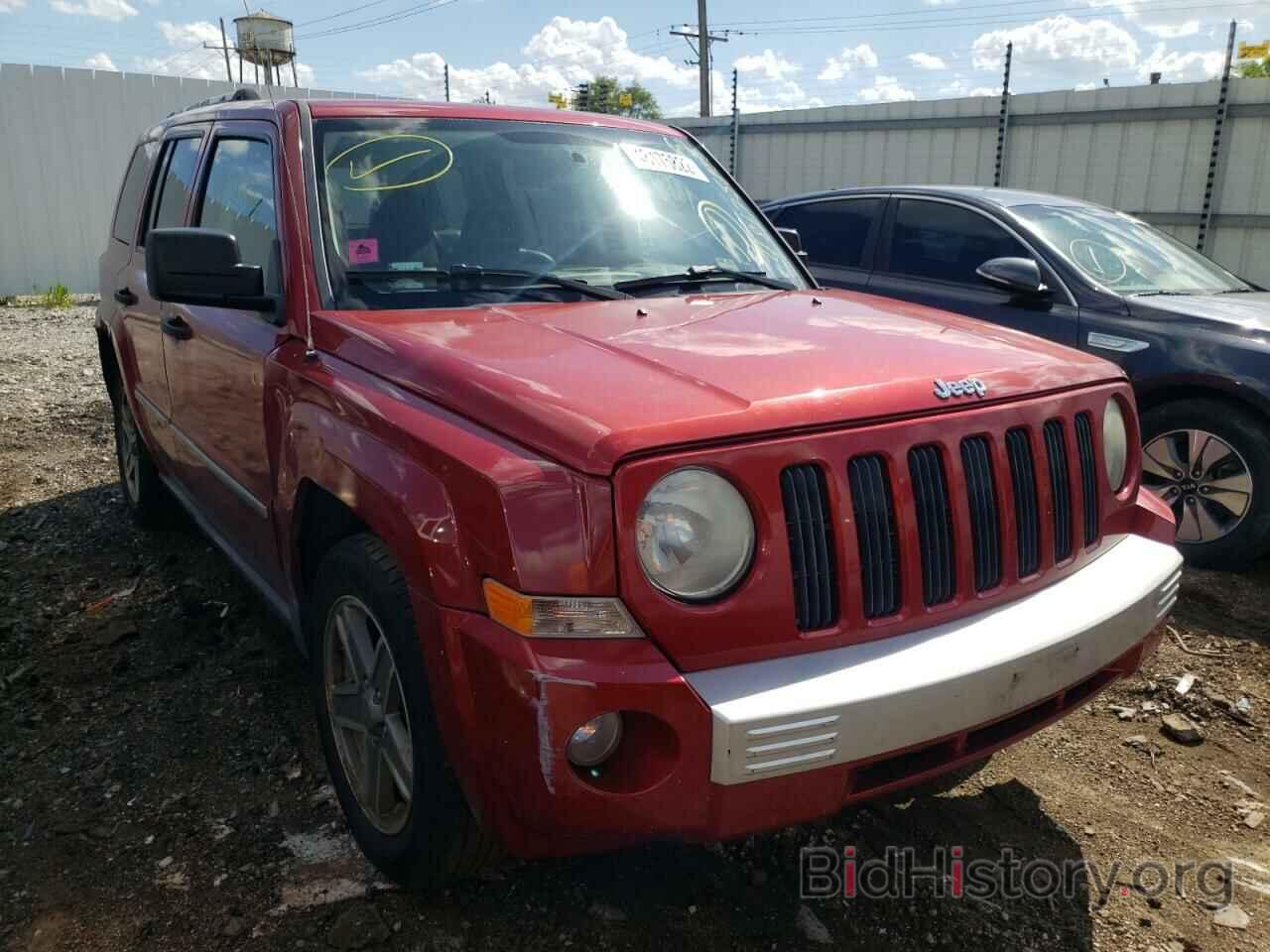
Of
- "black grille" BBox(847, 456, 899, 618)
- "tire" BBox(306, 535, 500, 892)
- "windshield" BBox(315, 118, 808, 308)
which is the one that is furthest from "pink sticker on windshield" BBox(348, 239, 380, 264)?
"black grille" BBox(847, 456, 899, 618)

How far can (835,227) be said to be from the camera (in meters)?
6.16

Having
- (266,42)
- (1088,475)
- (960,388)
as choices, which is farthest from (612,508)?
(266,42)

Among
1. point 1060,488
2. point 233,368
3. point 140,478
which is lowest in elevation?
point 140,478

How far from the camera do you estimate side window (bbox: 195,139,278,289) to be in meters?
2.90

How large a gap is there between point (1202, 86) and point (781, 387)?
35.7 ft

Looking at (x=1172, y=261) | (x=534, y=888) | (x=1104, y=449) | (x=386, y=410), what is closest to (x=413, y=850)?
(x=534, y=888)

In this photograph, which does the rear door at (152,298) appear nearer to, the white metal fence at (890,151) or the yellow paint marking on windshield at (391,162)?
the yellow paint marking on windshield at (391,162)

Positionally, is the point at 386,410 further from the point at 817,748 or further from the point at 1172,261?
the point at 1172,261

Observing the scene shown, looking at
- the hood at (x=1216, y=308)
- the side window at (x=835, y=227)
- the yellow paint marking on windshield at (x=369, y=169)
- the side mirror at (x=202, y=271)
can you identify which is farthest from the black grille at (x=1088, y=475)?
the side window at (x=835, y=227)

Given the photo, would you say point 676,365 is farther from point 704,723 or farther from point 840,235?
point 840,235

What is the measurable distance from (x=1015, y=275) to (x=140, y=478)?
429 centimetres

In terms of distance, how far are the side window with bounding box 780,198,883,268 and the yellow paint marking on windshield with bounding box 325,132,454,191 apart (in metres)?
3.31

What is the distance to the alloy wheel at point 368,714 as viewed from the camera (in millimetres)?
2207

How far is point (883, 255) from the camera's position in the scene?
587 centimetres
